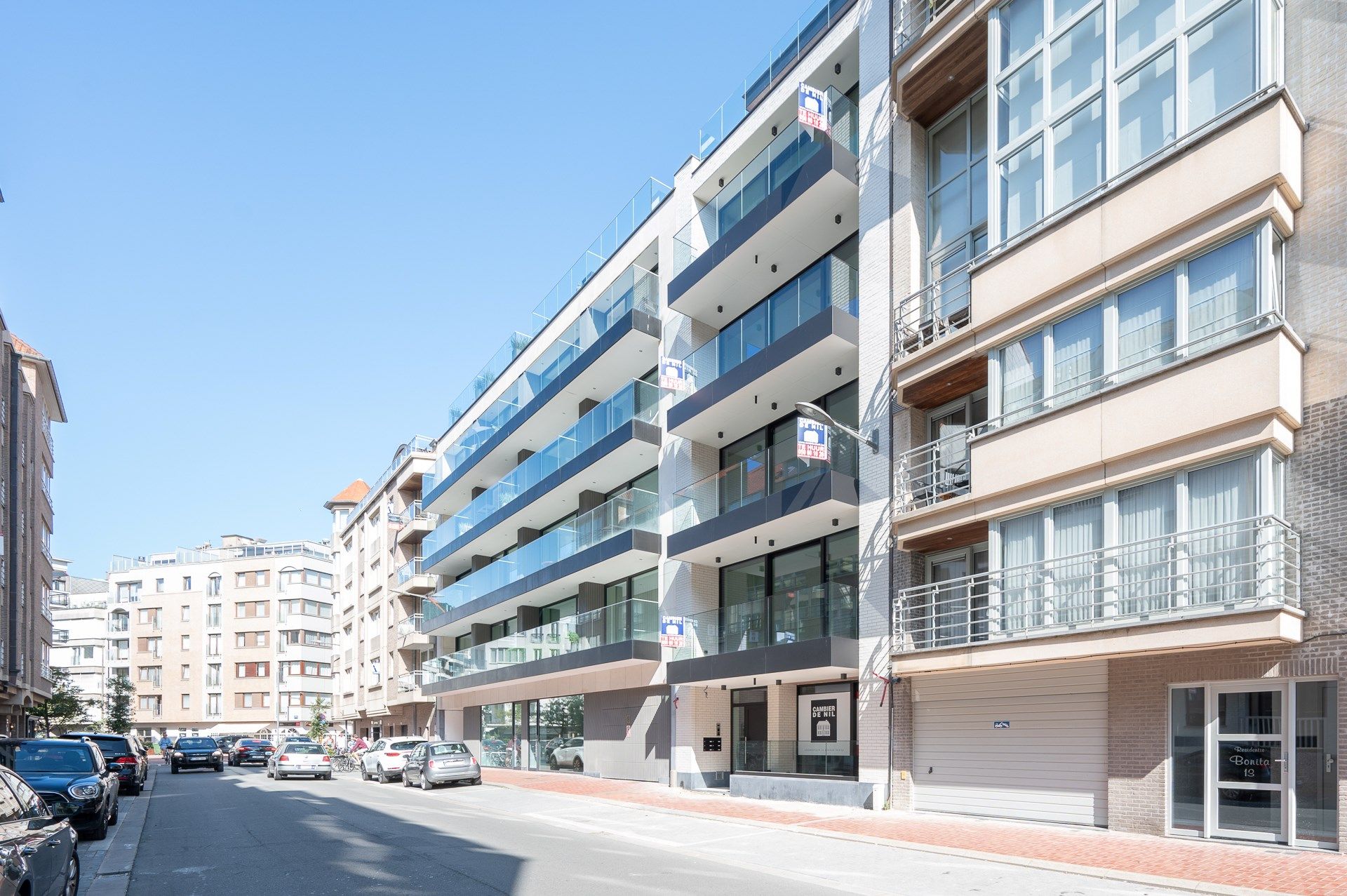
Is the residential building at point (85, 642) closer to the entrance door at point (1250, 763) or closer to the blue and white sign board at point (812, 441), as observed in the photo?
the blue and white sign board at point (812, 441)

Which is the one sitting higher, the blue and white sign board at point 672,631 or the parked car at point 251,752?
the blue and white sign board at point 672,631

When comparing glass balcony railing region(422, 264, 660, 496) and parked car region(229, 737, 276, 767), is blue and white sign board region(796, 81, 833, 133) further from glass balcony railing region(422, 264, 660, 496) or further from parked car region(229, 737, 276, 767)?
parked car region(229, 737, 276, 767)

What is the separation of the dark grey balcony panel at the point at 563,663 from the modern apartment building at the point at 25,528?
690 inches

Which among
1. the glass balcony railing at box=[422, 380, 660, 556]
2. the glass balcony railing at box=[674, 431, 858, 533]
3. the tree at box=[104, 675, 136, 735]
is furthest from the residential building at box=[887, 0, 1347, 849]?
the tree at box=[104, 675, 136, 735]

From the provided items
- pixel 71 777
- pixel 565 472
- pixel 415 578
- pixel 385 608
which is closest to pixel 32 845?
pixel 71 777

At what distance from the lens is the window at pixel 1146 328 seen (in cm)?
1401

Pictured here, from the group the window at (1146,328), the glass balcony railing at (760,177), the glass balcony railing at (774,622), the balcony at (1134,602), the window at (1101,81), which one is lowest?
the glass balcony railing at (774,622)

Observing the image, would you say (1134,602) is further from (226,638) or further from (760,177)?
(226,638)

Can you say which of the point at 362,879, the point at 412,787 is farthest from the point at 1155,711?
the point at 412,787

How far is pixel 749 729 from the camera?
26.8m

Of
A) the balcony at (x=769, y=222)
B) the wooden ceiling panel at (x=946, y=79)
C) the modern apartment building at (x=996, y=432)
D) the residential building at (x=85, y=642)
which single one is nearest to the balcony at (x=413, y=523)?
the modern apartment building at (x=996, y=432)

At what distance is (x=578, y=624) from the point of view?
32688mm

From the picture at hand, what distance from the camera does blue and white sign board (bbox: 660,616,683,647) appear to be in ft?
86.8

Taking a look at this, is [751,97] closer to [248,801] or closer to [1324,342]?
[1324,342]
